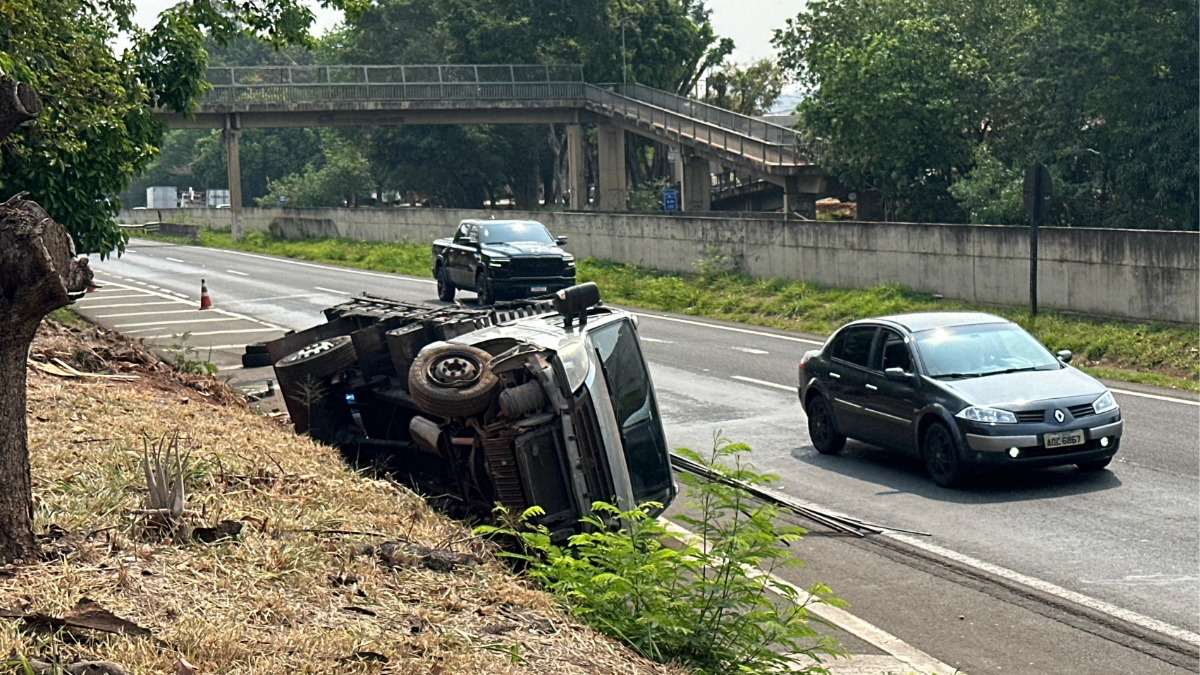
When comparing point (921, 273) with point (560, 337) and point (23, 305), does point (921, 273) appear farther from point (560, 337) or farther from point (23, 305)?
point (23, 305)

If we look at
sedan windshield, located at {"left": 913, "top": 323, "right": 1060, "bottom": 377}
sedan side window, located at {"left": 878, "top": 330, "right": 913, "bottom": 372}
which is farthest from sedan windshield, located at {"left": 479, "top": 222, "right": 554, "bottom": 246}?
sedan windshield, located at {"left": 913, "top": 323, "right": 1060, "bottom": 377}

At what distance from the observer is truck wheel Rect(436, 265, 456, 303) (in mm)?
34312

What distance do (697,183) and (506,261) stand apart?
38.2 meters

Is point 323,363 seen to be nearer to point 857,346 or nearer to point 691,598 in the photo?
point 691,598

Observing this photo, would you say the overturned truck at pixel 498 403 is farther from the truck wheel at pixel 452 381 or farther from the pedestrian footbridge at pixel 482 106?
the pedestrian footbridge at pixel 482 106

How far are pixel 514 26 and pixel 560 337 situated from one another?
66.0m

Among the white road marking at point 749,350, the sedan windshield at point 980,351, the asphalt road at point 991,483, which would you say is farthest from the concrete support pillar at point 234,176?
the sedan windshield at point 980,351

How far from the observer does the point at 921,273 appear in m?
28.5

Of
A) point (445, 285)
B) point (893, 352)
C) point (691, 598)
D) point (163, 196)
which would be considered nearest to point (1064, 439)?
point (893, 352)

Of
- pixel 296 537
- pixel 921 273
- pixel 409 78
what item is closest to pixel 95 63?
pixel 296 537

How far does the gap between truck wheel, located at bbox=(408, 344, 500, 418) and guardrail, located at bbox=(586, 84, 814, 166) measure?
48276 millimetres

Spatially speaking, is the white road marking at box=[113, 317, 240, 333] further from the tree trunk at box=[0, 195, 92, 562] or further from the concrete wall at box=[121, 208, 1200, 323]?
the tree trunk at box=[0, 195, 92, 562]

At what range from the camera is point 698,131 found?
210ft

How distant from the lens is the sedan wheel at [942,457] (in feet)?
41.1
